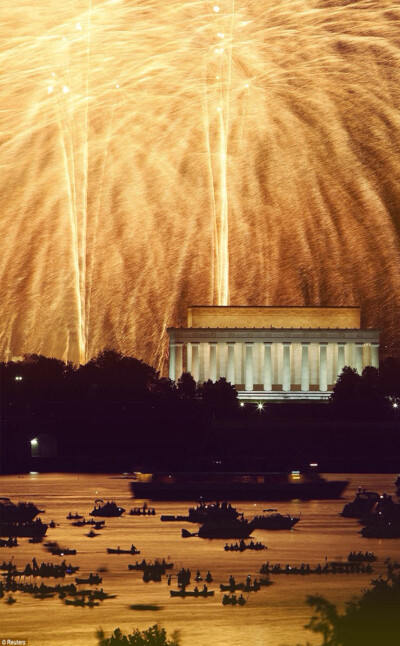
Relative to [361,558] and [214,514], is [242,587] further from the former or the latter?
[214,514]

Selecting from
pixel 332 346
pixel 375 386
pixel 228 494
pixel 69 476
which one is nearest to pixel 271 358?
pixel 332 346

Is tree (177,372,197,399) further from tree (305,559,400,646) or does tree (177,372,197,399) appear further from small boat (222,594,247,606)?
tree (305,559,400,646)

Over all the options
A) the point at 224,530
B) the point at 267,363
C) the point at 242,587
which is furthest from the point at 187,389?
the point at 242,587

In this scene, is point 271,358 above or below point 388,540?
above

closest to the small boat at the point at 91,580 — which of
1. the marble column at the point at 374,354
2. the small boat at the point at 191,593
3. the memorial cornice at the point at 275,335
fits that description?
the small boat at the point at 191,593

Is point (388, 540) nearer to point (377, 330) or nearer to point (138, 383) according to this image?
point (138, 383)

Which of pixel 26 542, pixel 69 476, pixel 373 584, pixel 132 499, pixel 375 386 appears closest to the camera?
pixel 373 584

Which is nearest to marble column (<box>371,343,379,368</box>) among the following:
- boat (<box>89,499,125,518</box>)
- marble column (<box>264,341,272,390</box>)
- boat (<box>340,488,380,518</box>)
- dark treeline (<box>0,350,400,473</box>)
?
marble column (<box>264,341,272,390</box>)
